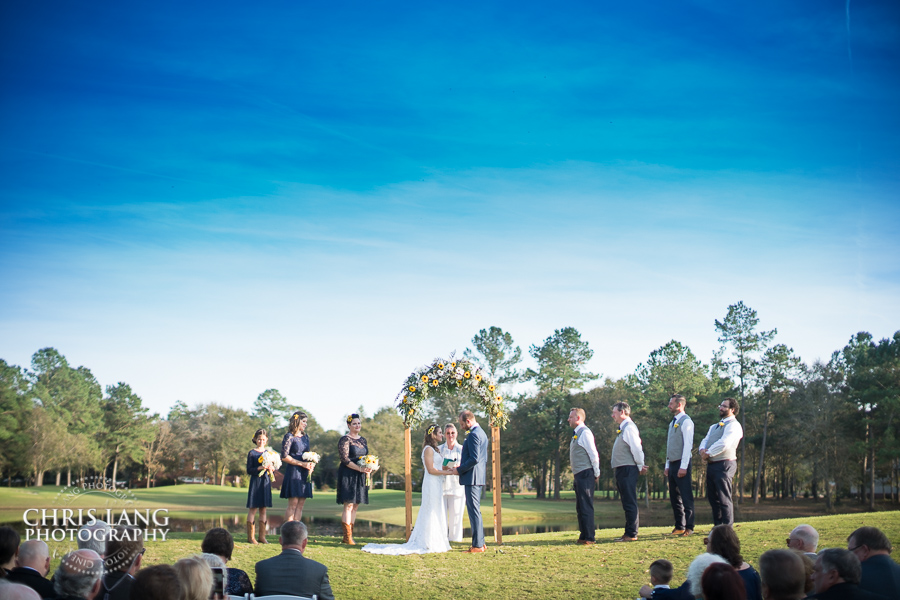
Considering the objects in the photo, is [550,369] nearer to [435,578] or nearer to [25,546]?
[435,578]

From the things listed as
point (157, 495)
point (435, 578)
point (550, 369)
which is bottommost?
point (157, 495)

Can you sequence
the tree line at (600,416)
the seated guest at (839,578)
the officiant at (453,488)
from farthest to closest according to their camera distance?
the tree line at (600,416) < the officiant at (453,488) < the seated guest at (839,578)

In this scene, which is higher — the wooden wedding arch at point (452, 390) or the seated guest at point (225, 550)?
the wooden wedding arch at point (452, 390)

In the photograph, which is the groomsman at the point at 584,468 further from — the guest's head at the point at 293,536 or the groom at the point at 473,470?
the guest's head at the point at 293,536

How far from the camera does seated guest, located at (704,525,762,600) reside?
5047mm

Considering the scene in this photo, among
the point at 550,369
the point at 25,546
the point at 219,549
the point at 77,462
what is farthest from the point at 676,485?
the point at 77,462

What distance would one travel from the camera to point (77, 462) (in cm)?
4706

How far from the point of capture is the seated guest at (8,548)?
16.6 feet

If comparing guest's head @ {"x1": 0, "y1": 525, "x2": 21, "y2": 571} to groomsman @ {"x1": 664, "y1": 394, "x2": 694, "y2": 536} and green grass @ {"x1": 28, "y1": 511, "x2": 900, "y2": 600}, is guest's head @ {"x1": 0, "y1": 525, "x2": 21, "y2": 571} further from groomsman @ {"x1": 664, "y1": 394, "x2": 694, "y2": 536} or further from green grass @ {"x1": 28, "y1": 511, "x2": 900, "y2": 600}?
groomsman @ {"x1": 664, "y1": 394, "x2": 694, "y2": 536}

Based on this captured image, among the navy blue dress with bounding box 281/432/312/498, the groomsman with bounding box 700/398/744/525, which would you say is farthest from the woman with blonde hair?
the groomsman with bounding box 700/398/744/525

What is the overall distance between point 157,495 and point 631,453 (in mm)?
42379

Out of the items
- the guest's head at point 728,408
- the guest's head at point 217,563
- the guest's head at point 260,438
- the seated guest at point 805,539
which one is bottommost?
the guest's head at point 217,563

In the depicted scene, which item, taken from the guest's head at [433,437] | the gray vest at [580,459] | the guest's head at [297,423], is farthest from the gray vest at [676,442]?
the guest's head at [297,423]

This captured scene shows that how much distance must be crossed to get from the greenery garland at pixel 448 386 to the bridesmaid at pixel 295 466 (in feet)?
6.71
